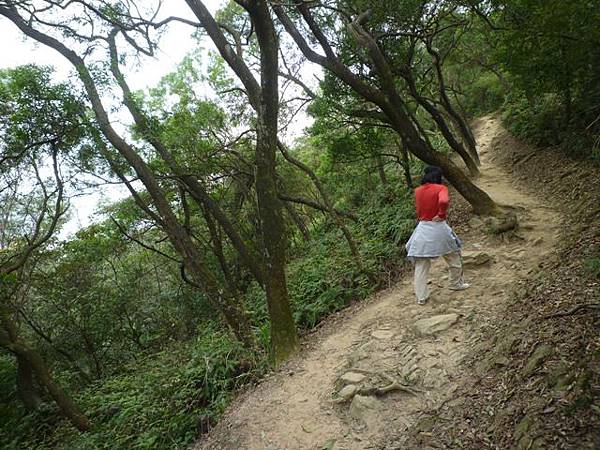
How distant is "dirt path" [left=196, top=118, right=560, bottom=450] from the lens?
11.9 feet

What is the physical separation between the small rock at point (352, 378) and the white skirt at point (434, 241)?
185cm

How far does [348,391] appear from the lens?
159 inches

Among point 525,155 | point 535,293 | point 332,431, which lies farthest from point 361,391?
point 525,155

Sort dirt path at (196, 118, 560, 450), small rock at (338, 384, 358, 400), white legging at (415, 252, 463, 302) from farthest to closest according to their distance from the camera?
white legging at (415, 252, 463, 302) → small rock at (338, 384, 358, 400) → dirt path at (196, 118, 560, 450)

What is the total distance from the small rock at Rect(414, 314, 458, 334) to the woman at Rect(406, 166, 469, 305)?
0.71 meters

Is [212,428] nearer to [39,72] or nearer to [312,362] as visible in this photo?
[312,362]

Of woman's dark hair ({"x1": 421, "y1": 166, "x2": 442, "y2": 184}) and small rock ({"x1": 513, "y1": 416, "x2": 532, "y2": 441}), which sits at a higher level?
woman's dark hair ({"x1": 421, "y1": 166, "x2": 442, "y2": 184})

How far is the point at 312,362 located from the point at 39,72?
7.00 m

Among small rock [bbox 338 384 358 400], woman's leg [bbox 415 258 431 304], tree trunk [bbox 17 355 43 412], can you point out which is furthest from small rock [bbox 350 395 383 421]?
tree trunk [bbox 17 355 43 412]

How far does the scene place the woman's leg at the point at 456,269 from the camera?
5.30 metres

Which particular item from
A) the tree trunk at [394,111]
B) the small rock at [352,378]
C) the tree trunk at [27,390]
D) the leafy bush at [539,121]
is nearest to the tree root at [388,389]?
the small rock at [352,378]

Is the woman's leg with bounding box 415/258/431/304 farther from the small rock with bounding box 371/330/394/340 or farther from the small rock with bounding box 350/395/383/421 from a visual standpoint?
the small rock with bounding box 350/395/383/421

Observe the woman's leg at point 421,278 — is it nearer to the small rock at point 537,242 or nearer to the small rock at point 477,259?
the small rock at point 477,259

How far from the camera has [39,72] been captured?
6.52 m
